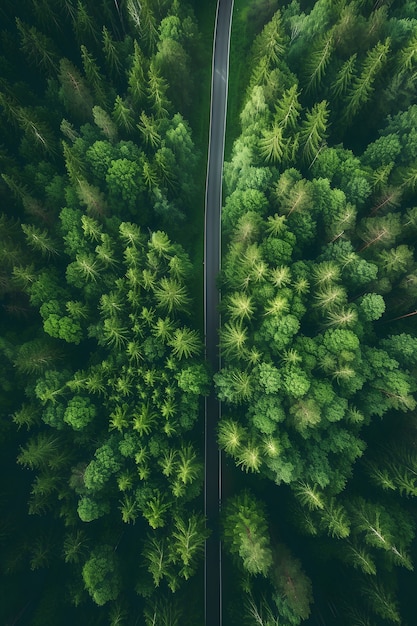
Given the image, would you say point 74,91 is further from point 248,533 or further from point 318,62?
point 248,533

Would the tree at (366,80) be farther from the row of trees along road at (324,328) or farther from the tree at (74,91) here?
the tree at (74,91)

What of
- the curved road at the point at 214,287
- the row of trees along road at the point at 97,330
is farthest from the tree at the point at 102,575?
the curved road at the point at 214,287

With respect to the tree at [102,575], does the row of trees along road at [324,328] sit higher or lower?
higher

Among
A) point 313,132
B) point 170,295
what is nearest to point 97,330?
point 170,295

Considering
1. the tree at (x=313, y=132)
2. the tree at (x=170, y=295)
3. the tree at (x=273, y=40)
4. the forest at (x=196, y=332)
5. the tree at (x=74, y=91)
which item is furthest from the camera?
the tree at (x=273, y=40)

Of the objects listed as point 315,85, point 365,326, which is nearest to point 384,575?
point 365,326

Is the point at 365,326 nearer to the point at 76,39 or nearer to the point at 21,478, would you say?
the point at 21,478
